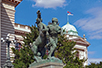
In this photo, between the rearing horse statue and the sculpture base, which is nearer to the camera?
the sculpture base

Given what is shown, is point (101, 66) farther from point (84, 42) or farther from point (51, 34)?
point (51, 34)

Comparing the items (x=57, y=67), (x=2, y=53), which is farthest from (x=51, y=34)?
(x=2, y=53)

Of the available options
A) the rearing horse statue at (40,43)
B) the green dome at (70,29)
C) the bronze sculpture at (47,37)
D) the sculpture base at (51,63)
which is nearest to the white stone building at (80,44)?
the green dome at (70,29)

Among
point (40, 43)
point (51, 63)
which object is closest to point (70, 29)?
point (40, 43)

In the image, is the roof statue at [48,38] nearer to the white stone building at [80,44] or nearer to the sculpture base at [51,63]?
the sculpture base at [51,63]

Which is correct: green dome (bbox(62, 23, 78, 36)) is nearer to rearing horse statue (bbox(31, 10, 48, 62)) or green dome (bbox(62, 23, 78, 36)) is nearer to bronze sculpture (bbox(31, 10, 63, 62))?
rearing horse statue (bbox(31, 10, 48, 62))

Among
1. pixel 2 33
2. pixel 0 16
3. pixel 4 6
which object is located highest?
pixel 4 6

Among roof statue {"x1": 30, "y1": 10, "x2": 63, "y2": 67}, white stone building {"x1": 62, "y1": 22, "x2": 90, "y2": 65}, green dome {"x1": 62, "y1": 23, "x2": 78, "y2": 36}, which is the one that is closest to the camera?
roof statue {"x1": 30, "y1": 10, "x2": 63, "y2": 67}

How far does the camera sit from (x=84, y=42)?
5044 centimetres

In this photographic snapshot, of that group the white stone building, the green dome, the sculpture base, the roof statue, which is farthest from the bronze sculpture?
the green dome

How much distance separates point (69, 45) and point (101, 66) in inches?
382

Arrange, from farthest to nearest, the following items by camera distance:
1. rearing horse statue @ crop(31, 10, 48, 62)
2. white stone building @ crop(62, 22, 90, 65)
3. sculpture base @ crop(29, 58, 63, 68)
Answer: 1. white stone building @ crop(62, 22, 90, 65)
2. rearing horse statue @ crop(31, 10, 48, 62)
3. sculpture base @ crop(29, 58, 63, 68)

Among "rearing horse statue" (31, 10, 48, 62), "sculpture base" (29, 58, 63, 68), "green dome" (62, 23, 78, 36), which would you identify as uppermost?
"green dome" (62, 23, 78, 36)

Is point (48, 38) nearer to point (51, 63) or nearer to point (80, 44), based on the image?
point (51, 63)
